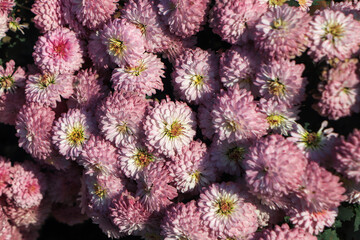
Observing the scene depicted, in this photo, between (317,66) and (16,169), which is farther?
(16,169)

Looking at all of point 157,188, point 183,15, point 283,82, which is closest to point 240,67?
point 283,82

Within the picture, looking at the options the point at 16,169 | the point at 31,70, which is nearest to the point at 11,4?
the point at 31,70

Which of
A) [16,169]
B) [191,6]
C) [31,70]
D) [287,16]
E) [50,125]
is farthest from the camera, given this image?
[16,169]

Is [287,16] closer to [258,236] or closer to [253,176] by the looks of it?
[253,176]

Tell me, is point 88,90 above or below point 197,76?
below

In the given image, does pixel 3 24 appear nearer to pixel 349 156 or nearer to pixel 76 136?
pixel 76 136

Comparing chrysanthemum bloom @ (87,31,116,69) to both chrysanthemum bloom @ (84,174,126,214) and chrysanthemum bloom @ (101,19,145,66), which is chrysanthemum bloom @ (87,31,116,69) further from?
chrysanthemum bloom @ (84,174,126,214)
